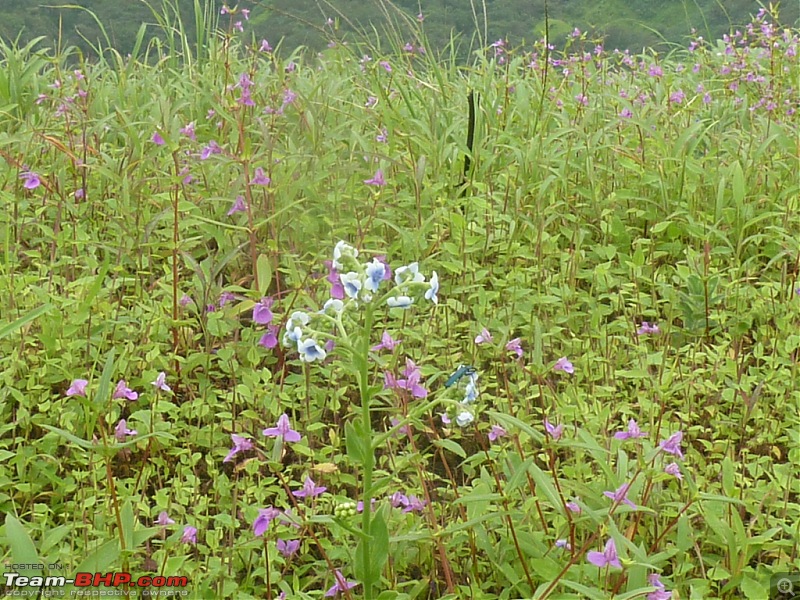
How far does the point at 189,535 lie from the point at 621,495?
0.81 m

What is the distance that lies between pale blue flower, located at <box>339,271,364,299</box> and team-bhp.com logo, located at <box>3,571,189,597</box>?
633mm

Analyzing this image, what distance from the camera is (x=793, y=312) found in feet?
7.64

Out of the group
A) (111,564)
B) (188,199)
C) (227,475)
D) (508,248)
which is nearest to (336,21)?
(188,199)

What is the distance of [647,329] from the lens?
2.18 m

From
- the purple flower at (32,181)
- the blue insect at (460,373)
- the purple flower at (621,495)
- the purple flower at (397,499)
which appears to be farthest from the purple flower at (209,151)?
the purple flower at (621,495)

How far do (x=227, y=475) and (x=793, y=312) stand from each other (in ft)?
5.38

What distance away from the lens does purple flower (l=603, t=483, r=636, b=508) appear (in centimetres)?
142

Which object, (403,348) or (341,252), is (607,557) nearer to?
(341,252)

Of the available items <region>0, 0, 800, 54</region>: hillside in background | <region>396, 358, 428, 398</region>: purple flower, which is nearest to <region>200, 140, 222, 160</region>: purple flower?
<region>0, 0, 800, 54</region>: hillside in background

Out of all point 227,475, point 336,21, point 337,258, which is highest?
point 337,258

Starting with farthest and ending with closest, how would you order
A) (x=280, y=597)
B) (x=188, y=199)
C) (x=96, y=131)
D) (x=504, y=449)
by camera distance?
(x=96, y=131) < (x=188, y=199) < (x=504, y=449) < (x=280, y=597)

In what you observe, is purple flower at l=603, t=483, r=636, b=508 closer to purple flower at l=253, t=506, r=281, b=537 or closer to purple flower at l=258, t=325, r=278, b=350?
purple flower at l=253, t=506, r=281, b=537

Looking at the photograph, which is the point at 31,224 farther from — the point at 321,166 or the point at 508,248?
the point at 508,248

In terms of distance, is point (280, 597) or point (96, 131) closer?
point (280, 597)
